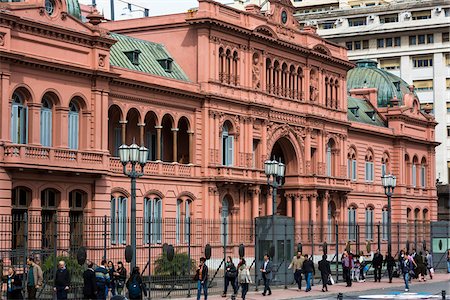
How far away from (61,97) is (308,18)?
86616 mm

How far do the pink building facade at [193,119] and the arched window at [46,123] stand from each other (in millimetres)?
88

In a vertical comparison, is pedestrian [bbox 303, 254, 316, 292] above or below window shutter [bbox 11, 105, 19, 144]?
below

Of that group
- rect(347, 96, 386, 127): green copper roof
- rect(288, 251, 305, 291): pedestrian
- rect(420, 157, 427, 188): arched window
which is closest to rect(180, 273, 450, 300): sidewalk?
rect(288, 251, 305, 291): pedestrian

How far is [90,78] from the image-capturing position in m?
57.5

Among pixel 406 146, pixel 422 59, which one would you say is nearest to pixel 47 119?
pixel 406 146

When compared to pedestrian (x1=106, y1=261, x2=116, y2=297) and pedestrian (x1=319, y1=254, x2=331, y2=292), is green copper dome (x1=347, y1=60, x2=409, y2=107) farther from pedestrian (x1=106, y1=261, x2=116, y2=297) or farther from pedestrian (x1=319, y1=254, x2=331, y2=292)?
pedestrian (x1=106, y1=261, x2=116, y2=297)

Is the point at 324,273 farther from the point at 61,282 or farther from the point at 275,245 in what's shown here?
the point at 61,282

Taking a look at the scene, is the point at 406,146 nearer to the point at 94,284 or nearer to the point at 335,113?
the point at 335,113

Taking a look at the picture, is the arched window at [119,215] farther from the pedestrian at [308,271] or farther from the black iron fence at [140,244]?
the pedestrian at [308,271]

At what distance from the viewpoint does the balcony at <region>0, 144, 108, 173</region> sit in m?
51.5

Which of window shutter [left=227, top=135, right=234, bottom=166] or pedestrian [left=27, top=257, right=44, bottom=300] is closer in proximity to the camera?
pedestrian [left=27, top=257, right=44, bottom=300]

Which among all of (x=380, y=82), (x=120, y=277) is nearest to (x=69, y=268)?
(x=120, y=277)

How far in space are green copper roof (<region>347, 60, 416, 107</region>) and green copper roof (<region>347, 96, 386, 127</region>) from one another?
6.17 ft

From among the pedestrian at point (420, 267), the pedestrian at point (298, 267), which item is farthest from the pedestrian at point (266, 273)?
the pedestrian at point (420, 267)
